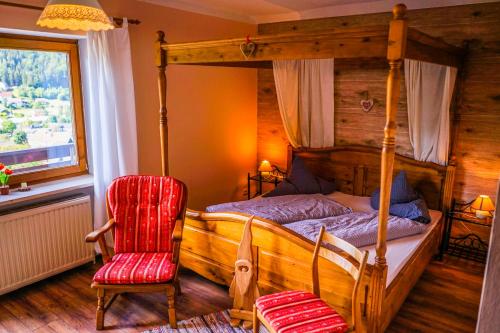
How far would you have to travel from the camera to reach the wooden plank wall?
151 inches

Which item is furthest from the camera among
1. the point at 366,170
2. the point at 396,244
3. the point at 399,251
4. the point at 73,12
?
A: the point at 366,170

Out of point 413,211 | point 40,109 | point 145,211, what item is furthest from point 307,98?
point 40,109

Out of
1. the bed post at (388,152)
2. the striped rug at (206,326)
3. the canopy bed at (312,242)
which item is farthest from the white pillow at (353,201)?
the striped rug at (206,326)

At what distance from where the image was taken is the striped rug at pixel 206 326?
2.92m

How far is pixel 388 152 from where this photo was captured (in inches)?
87.9

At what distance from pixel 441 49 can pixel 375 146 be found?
1.70m

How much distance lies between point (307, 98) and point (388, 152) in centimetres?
279

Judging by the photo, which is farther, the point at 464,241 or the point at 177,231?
the point at 464,241

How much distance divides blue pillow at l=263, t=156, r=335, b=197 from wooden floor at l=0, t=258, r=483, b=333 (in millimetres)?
1416

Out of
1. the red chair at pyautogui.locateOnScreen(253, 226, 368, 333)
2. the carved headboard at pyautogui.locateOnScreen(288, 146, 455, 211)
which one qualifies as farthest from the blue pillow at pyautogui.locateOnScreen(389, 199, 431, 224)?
the red chair at pyautogui.locateOnScreen(253, 226, 368, 333)

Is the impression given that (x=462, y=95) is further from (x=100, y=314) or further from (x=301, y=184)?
(x=100, y=314)

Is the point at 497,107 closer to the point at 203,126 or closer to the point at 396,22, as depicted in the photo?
the point at 396,22

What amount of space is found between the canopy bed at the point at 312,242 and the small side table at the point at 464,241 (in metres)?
0.14

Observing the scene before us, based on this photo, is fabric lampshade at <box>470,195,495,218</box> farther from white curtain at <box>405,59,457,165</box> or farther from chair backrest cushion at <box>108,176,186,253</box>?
chair backrest cushion at <box>108,176,186,253</box>
